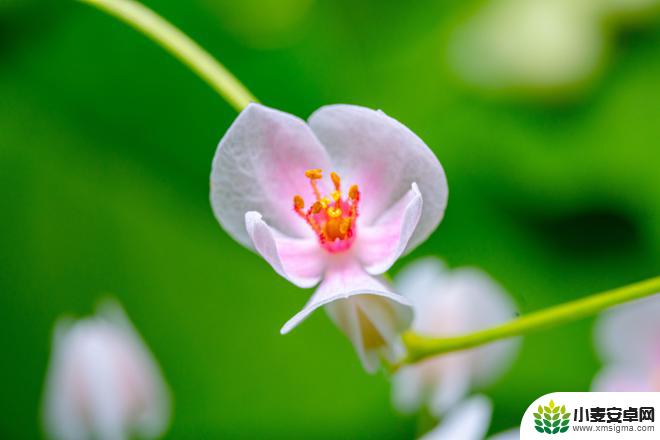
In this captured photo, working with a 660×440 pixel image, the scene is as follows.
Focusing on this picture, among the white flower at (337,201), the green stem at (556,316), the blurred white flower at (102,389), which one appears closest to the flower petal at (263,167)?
the white flower at (337,201)

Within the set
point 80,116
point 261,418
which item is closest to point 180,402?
point 261,418

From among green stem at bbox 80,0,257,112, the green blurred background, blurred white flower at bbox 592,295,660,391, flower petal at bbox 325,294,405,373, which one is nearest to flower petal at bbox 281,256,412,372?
flower petal at bbox 325,294,405,373

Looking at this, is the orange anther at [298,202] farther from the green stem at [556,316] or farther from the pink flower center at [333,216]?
the green stem at [556,316]

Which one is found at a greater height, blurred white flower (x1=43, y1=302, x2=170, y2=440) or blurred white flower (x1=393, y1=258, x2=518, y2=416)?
blurred white flower (x1=393, y1=258, x2=518, y2=416)

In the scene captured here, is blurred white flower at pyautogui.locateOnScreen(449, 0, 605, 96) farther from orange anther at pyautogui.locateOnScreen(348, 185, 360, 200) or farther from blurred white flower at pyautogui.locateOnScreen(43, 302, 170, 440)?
orange anther at pyautogui.locateOnScreen(348, 185, 360, 200)

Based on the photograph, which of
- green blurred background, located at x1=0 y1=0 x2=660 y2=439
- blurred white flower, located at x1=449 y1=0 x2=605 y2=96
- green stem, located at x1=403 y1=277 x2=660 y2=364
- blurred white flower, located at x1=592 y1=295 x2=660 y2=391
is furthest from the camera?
blurred white flower, located at x1=449 y1=0 x2=605 y2=96

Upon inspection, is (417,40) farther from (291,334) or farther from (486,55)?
(291,334)

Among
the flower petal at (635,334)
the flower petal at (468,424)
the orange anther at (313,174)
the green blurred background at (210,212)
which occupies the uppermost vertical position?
the green blurred background at (210,212)
